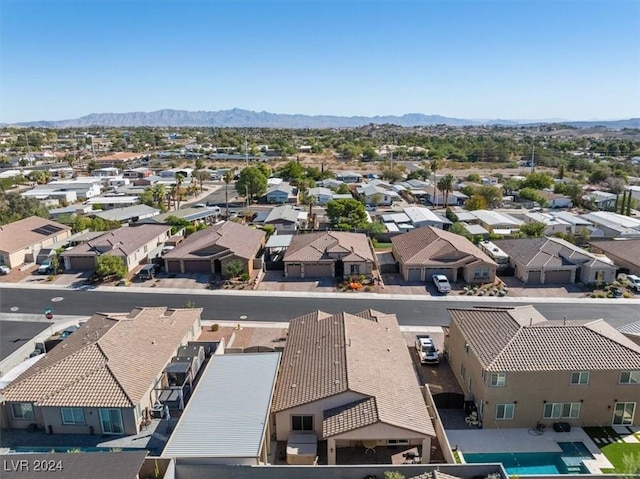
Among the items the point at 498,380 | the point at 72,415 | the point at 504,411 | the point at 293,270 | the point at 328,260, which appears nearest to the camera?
the point at 72,415

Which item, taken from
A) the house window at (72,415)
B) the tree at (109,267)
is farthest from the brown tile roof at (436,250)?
the house window at (72,415)

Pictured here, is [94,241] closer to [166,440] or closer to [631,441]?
[166,440]

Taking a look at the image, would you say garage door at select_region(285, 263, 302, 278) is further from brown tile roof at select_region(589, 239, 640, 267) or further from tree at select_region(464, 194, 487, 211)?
tree at select_region(464, 194, 487, 211)

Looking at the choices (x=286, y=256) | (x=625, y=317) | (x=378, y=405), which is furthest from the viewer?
(x=286, y=256)

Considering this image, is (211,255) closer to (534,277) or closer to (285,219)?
(285,219)

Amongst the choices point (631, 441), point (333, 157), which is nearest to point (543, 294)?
point (631, 441)

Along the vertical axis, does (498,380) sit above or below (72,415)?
above

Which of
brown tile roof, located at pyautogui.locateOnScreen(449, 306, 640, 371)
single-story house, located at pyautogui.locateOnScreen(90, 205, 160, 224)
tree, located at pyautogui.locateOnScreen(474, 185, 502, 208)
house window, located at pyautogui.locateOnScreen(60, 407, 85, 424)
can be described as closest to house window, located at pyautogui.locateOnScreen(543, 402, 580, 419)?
brown tile roof, located at pyautogui.locateOnScreen(449, 306, 640, 371)

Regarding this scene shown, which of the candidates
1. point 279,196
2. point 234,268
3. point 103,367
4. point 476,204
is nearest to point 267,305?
point 234,268
